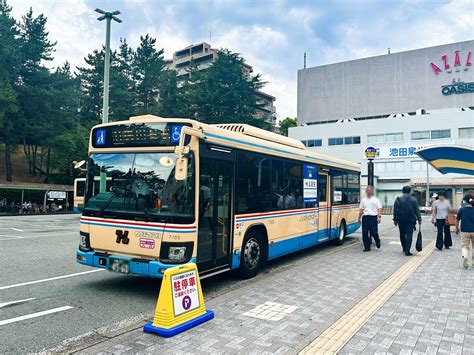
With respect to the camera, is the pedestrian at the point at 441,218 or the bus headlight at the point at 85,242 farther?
the pedestrian at the point at 441,218

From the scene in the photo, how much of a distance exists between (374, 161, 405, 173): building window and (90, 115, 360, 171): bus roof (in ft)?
145

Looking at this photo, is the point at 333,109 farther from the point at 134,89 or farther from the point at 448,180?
the point at 134,89

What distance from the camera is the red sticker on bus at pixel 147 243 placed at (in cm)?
605

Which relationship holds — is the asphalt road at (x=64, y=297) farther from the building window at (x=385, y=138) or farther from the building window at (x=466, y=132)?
the building window at (x=385, y=138)

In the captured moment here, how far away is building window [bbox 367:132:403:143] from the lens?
53247 mm

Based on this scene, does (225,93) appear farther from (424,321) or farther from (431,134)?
(424,321)

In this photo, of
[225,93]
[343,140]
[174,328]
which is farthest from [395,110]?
[174,328]

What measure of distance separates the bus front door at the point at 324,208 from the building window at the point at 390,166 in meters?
44.5

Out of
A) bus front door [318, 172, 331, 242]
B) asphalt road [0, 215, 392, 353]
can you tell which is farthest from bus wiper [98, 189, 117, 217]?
bus front door [318, 172, 331, 242]

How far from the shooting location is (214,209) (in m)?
6.81

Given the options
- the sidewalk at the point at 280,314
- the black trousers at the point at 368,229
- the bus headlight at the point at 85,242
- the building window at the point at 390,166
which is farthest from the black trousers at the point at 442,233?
the building window at the point at 390,166

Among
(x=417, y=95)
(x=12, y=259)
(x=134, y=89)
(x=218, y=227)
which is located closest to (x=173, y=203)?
(x=218, y=227)

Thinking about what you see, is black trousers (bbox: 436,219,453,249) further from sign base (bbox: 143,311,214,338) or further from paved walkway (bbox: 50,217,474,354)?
sign base (bbox: 143,311,214,338)

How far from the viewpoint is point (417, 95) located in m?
58.7
